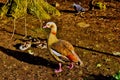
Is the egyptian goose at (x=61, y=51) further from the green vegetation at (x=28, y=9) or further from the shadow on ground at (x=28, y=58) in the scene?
the green vegetation at (x=28, y=9)

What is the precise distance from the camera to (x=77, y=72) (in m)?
10.9

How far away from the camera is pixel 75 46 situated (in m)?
12.3

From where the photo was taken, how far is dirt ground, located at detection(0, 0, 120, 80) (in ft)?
35.6

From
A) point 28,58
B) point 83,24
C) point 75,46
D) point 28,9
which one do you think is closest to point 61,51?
point 28,58

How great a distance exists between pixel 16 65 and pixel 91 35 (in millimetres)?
3095

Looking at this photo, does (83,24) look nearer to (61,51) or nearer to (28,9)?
(28,9)

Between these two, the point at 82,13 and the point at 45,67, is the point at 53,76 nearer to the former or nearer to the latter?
the point at 45,67

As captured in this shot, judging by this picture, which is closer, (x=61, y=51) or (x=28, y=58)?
(x=61, y=51)

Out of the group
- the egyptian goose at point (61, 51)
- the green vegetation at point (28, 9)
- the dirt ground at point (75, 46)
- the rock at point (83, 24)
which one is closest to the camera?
the egyptian goose at point (61, 51)

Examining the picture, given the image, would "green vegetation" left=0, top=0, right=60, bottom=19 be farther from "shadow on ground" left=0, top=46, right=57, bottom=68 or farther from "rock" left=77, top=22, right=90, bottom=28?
"shadow on ground" left=0, top=46, right=57, bottom=68

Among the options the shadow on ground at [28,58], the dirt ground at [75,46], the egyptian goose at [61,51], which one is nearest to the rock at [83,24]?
the dirt ground at [75,46]

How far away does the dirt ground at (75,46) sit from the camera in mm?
10859

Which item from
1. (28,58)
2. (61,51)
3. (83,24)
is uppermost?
(61,51)

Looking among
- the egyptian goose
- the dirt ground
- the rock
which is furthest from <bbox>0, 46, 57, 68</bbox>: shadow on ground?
the rock
